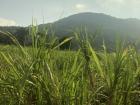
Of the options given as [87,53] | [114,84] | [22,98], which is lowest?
[22,98]

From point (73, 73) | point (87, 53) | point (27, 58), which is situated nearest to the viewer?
point (73, 73)

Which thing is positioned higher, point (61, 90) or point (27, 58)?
point (27, 58)

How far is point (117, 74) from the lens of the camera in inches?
83.3

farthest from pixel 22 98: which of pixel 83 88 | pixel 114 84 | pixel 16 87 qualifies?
pixel 114 84

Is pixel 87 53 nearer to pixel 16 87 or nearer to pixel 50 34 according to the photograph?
pixel 50 34

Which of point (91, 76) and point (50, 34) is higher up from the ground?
point (50, 34)

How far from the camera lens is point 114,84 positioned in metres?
2.12

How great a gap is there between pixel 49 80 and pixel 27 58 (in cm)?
37

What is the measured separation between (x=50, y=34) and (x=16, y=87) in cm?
65

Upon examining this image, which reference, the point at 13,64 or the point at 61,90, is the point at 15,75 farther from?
the point at 61,90

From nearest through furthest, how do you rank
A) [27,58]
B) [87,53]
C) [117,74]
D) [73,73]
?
1. [117,74]
2. [73,73]
3. [27,58]
4. [87,53]

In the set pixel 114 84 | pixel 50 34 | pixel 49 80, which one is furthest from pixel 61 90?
pixel 50 34

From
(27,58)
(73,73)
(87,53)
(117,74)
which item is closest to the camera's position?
(117,74)

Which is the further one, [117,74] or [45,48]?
[45,48]
